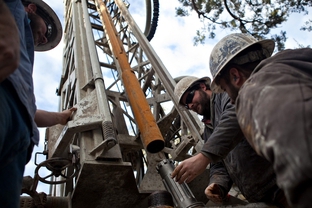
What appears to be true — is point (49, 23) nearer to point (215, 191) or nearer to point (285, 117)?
point (215, 191)

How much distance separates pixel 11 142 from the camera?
58.6 inches

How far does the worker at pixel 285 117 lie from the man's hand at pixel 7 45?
92 centimetres

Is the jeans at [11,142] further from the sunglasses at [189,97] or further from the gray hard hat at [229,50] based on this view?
the sunglasses at [189,97]

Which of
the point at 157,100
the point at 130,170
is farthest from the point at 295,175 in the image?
the point at 157,100

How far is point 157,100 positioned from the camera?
6.01 metres

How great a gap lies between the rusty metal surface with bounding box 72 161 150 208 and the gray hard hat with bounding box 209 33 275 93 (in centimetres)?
156

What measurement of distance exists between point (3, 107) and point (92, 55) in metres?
3.93

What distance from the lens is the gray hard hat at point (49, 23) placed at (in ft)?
8.80

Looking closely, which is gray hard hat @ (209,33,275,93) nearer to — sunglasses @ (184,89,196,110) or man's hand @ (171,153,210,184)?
man's hand @ (171,153,210,184)

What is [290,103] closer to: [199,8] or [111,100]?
[111,100]

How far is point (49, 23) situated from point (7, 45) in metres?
1.73

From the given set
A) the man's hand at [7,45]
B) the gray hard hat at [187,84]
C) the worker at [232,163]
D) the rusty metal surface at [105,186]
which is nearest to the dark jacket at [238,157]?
the worker at [232,163]

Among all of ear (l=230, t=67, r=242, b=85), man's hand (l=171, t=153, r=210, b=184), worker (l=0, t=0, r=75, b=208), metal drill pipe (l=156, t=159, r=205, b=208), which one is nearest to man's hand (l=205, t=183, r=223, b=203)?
metal drill pipe (l=156, t=159, r=205, b=208)

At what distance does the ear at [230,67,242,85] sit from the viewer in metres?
1.97
